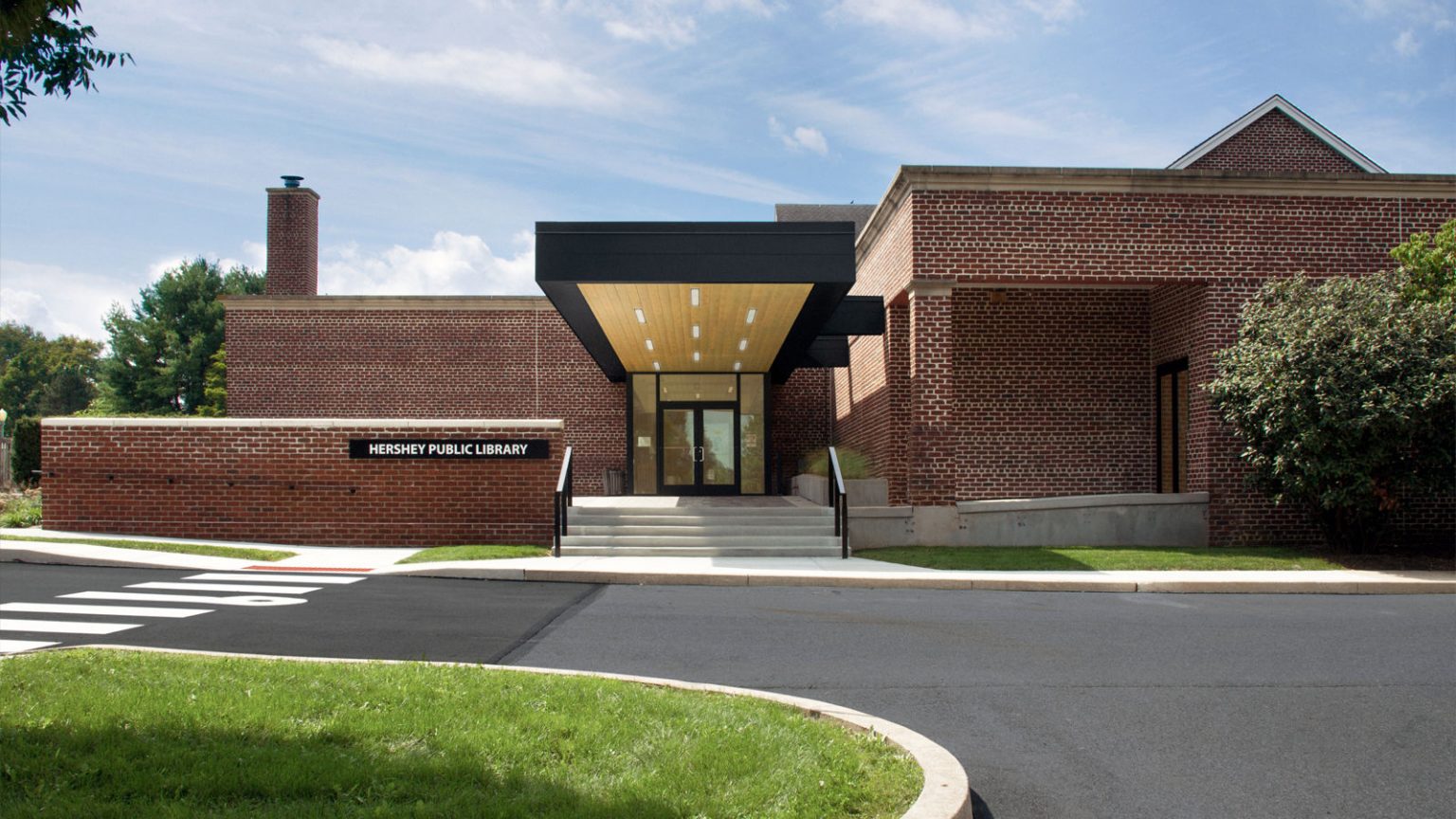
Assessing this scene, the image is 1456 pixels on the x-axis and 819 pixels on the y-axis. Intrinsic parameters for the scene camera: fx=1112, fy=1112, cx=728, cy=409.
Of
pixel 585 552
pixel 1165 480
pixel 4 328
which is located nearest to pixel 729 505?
pixel 585 552

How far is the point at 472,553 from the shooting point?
51.6ft

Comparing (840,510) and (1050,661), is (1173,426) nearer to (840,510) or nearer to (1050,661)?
(840,510)

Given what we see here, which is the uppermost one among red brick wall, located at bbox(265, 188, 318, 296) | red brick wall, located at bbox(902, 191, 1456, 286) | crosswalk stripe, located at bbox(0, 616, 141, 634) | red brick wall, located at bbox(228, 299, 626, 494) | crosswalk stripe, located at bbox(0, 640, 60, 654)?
red brick wall, located at bbox(265, 188, 318, 296)

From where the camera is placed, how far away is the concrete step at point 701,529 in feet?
57.3

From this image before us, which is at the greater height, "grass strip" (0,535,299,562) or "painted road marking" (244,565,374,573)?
"grass strip" (0,535,299,562)

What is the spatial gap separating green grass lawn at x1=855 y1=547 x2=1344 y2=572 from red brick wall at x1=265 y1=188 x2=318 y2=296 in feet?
71.6

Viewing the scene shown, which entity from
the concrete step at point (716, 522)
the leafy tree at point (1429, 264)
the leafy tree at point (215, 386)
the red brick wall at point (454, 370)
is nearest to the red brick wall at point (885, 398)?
the concrete step at point (716, 522)

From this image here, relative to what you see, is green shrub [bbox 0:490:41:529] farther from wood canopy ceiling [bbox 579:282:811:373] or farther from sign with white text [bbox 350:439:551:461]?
wood canopy ceiling [bbox 579:282:811:373]

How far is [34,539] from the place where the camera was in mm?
16031

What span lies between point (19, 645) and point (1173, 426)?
1753cm

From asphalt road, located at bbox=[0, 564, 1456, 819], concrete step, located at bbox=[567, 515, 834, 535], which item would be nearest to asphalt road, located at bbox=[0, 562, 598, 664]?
asphalt road, located at bbox=[0, 564, 1456, 819]

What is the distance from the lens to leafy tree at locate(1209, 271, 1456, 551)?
14719 millimetres

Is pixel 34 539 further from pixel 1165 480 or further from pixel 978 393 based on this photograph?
pixel 1165 480

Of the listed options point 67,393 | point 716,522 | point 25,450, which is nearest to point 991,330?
point 716,522
